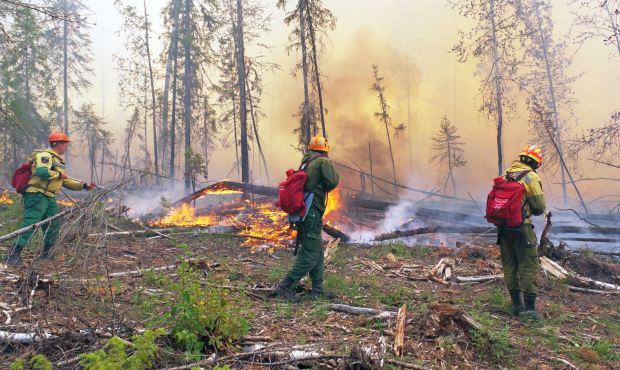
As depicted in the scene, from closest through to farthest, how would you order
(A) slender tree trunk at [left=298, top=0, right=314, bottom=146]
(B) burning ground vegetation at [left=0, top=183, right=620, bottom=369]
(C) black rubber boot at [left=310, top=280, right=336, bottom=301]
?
(B) burning ground vegetation at [left=0, top=183, right=620, bottom=369] → (C) black rubber boot at [left=310, top=280, right=336, bottom=301] → (A) slender tree trunk at [left=298, top=0, right=314, bottom=146]

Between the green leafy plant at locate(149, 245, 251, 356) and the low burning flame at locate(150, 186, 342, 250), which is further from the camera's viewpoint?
the low burning flame at locate(150, 186, 342, 250)

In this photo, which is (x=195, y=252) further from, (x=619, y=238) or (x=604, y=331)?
(x=619, y=238)

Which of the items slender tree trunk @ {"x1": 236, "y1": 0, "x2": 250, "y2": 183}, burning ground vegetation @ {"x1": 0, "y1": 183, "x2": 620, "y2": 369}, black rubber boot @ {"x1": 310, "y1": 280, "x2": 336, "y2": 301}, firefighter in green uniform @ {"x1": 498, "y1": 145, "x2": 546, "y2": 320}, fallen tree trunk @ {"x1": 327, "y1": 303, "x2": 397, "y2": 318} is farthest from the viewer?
slender tree trunk @ {"x1": 236, "y1": 0, "x2": 250, "y2": 183}

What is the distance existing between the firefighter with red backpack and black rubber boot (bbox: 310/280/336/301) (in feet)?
8.26

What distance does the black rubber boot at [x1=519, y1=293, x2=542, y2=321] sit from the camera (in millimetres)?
5742

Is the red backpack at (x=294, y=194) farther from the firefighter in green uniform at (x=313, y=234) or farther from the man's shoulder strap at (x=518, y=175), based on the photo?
the man's shoulder strap at (x=518, y=175)

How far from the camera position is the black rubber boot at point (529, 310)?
574 cm

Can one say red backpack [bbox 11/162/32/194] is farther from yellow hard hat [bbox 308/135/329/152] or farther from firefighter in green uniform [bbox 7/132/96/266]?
yellow hard hat [bbox 308/135/329/152]

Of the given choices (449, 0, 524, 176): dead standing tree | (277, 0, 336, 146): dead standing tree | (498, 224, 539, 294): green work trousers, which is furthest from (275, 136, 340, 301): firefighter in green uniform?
(449, 0, 524, 176): dead standing tree

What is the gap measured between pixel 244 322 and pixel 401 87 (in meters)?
45.9

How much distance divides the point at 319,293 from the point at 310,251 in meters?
0.64

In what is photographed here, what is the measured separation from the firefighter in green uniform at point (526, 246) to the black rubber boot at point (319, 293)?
2.56 m

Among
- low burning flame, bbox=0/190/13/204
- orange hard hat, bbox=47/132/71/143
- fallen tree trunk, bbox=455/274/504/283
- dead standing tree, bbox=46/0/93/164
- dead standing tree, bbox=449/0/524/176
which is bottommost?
fallen tree trunk, bbox=455/274/504/283

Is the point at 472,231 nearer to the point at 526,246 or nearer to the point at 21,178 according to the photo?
the point at 526,246
